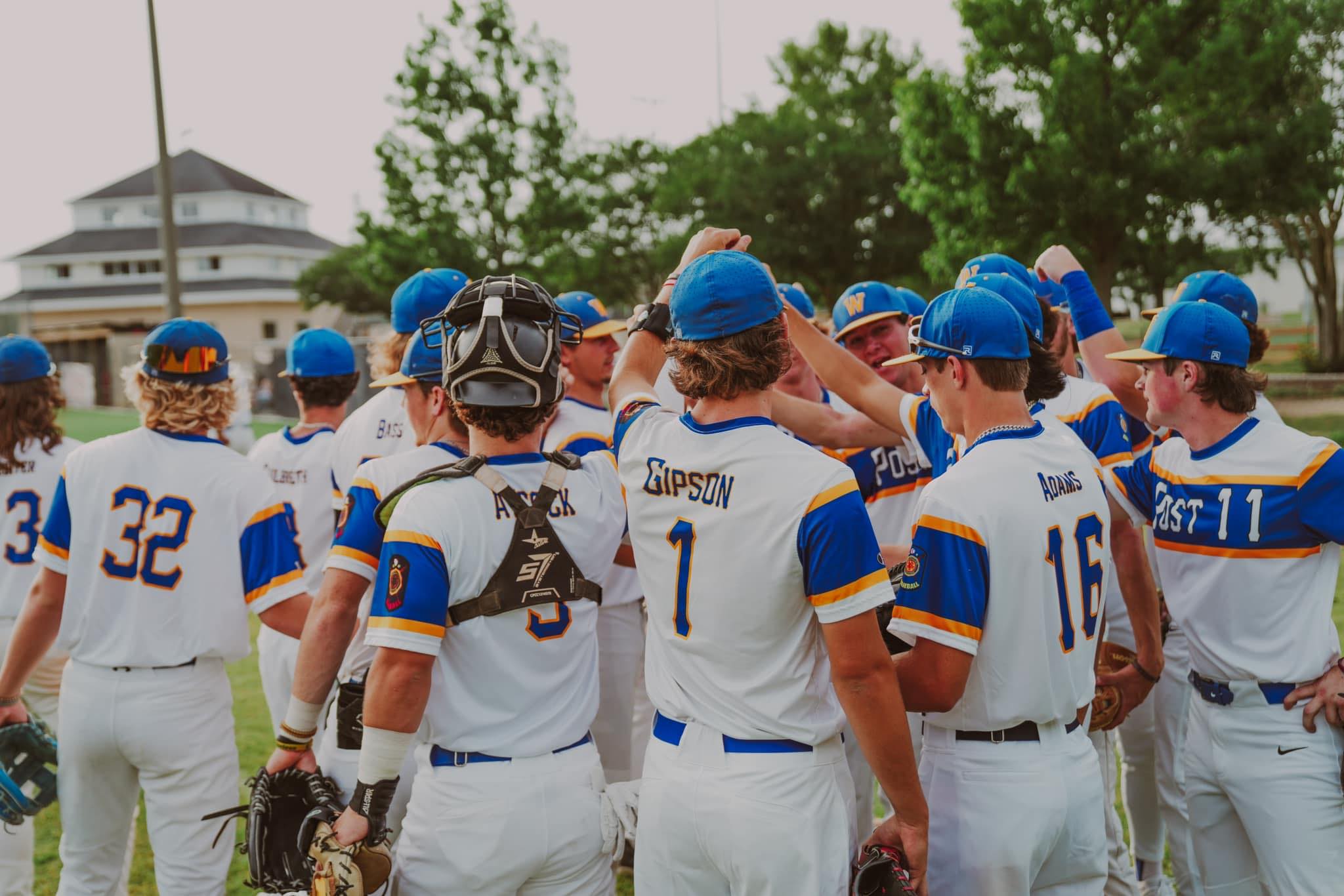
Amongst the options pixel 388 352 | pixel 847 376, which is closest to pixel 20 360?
pixel 388 352

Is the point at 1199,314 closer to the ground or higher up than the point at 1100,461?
higher up

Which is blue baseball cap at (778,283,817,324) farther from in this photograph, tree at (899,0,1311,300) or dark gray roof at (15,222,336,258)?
dark gray roof at (15,222,336,258)

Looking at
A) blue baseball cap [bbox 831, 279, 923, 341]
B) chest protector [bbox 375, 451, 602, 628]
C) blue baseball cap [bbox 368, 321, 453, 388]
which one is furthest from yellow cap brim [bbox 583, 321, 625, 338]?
chest protector [bbox 375, 451, 602, 628]

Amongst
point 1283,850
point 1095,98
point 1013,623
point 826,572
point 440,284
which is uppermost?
point 1095,98

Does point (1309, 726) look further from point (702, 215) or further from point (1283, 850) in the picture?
point (702, 215)

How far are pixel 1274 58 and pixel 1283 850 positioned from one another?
21.6m

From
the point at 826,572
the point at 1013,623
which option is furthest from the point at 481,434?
the point at 1013,623

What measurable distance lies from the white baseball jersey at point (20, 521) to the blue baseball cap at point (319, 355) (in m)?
1.31

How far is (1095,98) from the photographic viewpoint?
836 inches

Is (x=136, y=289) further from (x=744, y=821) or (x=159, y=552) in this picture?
(x=744, y=821)

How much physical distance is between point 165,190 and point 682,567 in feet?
43.4

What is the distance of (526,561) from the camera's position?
2.97m

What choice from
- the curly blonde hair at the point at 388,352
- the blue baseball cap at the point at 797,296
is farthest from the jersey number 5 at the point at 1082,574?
the curly blonde hair at the point at 388,352

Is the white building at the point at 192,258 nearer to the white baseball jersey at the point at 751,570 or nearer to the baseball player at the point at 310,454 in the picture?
the baseball player at the point at 310,454
